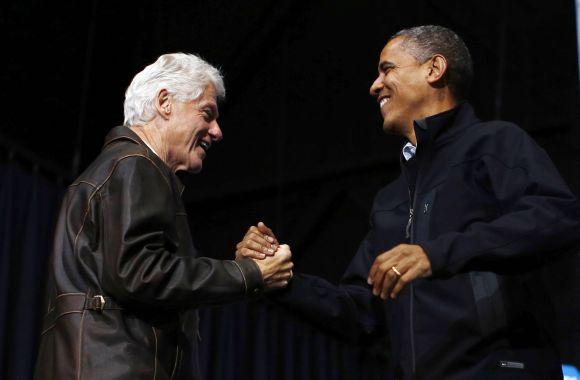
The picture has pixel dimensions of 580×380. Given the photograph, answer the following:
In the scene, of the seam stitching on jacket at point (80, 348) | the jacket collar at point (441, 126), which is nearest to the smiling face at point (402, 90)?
the jacket collar at point (441, 126)

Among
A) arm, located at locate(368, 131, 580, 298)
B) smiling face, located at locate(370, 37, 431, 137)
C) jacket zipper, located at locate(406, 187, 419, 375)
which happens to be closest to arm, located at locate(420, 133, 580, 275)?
arm, located at locate(368, 131, 580, 298)

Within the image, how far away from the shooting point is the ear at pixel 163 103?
206 cm

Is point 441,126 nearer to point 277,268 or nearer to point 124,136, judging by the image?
point 277,268

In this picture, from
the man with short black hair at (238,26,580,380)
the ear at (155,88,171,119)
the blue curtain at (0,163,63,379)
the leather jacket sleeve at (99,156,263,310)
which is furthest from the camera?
the blue curtain at (0,163,63,379)

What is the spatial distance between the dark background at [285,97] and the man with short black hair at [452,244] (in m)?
1.93

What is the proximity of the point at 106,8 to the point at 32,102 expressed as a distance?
28.6 inches

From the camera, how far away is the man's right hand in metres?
1.94

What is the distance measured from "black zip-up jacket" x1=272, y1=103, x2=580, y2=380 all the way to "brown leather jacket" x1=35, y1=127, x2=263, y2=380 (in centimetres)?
39

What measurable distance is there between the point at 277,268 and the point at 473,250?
440mm

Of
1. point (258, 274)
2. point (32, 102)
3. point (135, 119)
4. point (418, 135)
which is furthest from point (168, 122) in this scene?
point (32, 102)

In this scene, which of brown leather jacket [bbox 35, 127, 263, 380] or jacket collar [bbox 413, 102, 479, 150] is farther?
jacket collar [bbox 413, 102, 479, 150]

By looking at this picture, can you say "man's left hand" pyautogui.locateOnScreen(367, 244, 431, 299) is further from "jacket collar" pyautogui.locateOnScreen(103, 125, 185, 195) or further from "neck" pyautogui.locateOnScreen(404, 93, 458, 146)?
"neck" pyautogui.locateOnScreen(404, 93, 458, 146)

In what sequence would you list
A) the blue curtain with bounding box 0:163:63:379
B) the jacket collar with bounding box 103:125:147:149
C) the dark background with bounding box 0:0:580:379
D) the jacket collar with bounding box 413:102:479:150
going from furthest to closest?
the dark background with bounding box 0:0:580:379, the blue curtain with bounding box 0:163:63:379, the jacket collar with bounding box 413:102:479:150, the jacket collar with bounding box 103:125:147:149

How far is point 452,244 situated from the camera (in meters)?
1.80
